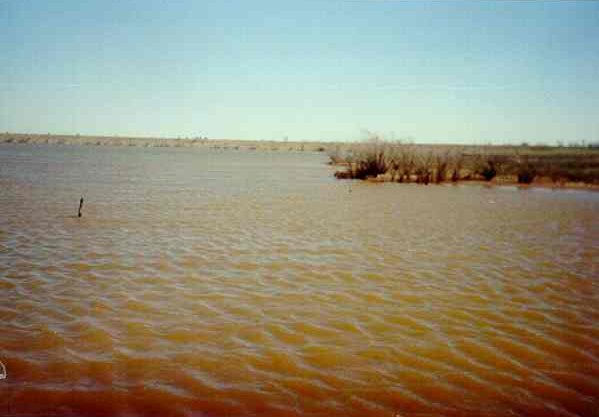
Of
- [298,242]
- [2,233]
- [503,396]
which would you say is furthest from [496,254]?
[2,233]

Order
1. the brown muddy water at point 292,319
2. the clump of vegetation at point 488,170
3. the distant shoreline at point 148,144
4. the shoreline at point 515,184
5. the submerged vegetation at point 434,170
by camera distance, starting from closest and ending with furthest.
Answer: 1. the brown muddy water at point 292,319
2. the shoreline at point 515,184
3. the submerged vegetation at point 434,170
4. the clump of vegetation at point 488,170
5. the distant shoreline at point 148,144

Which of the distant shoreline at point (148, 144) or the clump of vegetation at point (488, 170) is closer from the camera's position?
the clump of vegetation at point (488, 170)

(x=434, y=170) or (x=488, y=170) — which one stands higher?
(x=488, y=170)

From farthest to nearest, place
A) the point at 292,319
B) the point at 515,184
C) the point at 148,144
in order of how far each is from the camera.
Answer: the point at 148,144 < the point at 515,184 < the point at 292,319

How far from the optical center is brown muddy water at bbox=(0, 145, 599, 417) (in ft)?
11.3

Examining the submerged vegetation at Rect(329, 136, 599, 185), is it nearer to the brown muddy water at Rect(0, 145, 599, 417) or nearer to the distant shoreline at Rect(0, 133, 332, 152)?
the brown muddy water at Rect(0, 145, 599, 417)

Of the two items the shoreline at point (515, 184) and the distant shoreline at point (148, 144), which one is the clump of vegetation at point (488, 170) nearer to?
the shoreline at point (515, 184)

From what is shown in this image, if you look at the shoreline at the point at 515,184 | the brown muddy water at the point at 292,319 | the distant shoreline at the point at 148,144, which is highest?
the distant shoreline at the point at 148,144

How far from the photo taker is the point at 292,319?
16.0 ft

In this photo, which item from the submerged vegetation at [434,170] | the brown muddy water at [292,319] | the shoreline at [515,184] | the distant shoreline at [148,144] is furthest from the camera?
the distant shoreline at [148,144]

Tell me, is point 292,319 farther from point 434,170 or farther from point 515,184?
point 515,184

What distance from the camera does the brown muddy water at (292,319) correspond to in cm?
344

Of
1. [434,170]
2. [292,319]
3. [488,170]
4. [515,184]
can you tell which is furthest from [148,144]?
[292,319]

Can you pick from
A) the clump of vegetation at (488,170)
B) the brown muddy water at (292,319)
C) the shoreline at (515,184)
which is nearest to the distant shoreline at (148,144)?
the clump of vegetation at (488,170)
